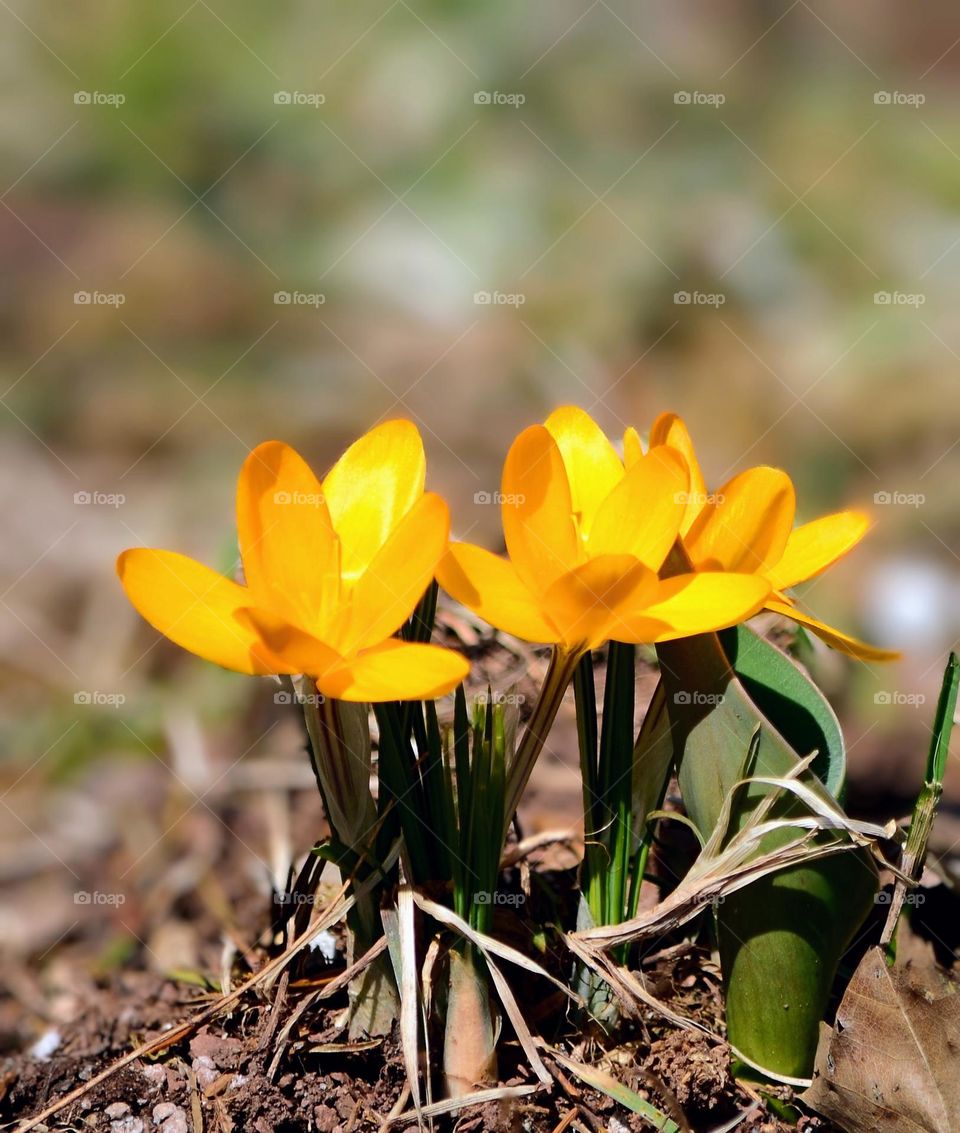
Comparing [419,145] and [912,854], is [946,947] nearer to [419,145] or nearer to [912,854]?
[912,854]

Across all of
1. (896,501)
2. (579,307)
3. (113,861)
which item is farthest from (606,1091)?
(579,307)

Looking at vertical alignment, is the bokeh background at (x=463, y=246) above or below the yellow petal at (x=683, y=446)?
above

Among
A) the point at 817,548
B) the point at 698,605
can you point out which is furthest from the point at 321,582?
the point at 817,548

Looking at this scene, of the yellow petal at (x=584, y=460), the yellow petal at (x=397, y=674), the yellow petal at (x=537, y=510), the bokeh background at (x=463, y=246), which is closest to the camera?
the yellow petal at (x=397, y=674)

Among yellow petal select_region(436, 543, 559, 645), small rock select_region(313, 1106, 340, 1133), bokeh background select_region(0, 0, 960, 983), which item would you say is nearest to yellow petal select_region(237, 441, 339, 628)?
yellow petal select_region(436, 543, 559, 645)

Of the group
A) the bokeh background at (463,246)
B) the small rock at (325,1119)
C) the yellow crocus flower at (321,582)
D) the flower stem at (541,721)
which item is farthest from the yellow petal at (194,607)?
the bokeh background at (463,246)

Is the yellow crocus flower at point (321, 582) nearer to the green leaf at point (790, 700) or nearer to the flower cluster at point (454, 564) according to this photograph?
the flower cluster at point (454, 564)
